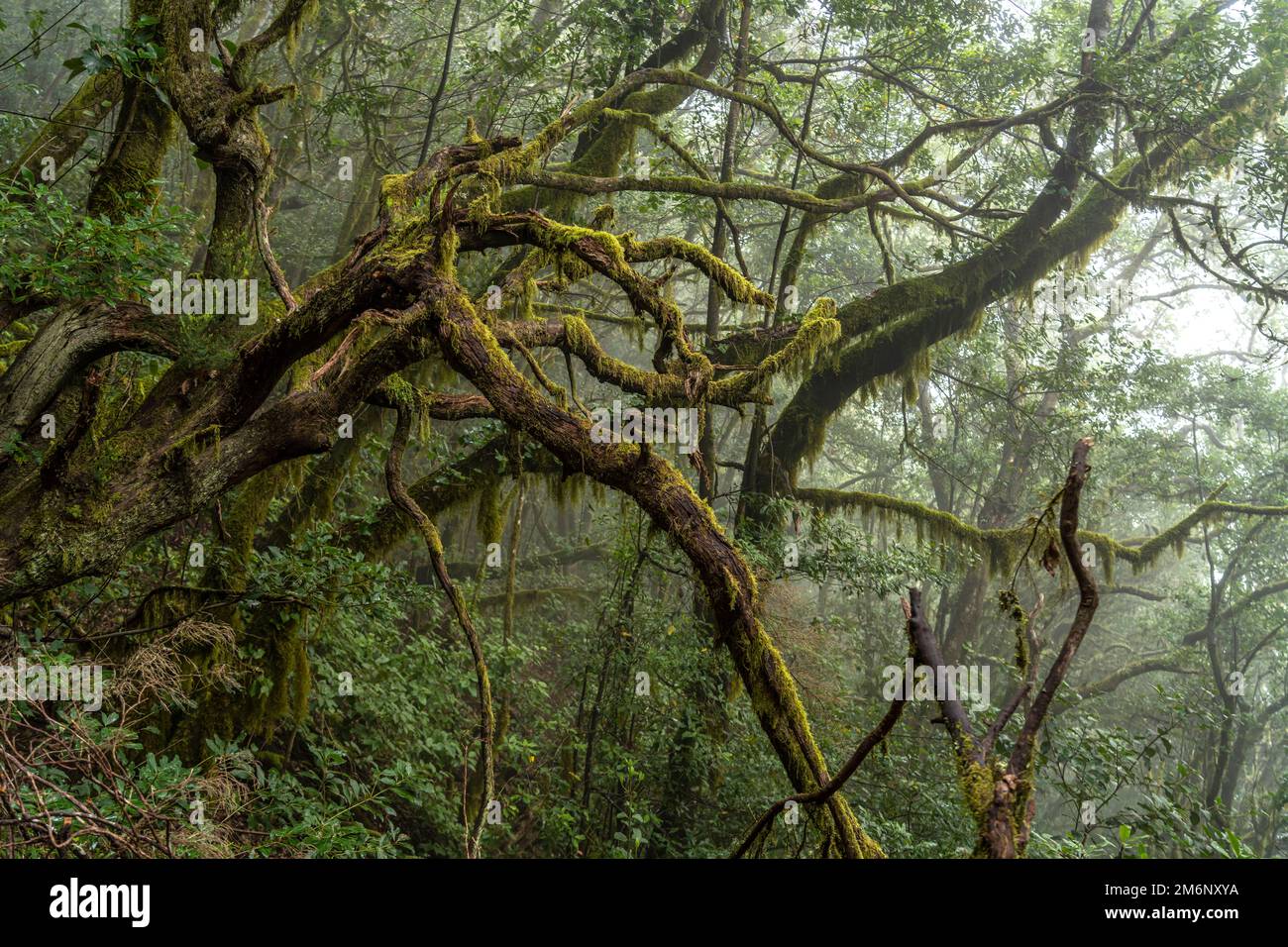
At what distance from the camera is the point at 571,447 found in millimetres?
3107

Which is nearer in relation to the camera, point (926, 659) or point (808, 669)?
point (926, 659)

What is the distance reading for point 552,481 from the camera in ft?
23.7

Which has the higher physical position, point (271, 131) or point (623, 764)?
point (271, 131)

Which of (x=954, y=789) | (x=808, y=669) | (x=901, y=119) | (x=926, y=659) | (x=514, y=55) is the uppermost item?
(x=901, y=119)

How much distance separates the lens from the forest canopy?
10.9 feet

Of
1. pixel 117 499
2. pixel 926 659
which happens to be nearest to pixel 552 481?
pixel 117 499

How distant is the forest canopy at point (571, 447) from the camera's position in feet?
10.9

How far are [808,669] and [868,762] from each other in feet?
3.19

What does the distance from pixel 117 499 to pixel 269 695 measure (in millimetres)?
2687

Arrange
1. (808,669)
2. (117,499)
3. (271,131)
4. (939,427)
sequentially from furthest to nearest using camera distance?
1. (939,427)
2. (271,131)
3. (808,669)
4. (117,499)
